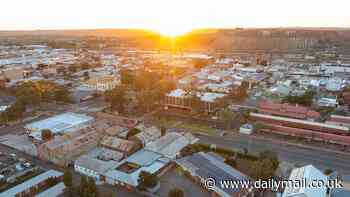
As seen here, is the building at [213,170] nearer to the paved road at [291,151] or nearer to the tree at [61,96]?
the paved road at [291,151]

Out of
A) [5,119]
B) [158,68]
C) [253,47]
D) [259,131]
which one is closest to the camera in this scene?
[259,131]

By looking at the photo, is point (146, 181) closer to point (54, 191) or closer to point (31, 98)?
point (54, 191)

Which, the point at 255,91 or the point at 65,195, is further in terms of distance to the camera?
the point at 255,91

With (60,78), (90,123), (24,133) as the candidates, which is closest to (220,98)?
(90,123)

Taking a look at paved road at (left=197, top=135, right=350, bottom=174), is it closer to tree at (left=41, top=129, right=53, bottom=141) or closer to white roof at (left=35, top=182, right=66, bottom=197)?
white roof at (left=35, top=182, right=66, bottom=197)

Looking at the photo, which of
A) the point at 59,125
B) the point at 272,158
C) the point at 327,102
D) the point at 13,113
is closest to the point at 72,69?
the point at 13,113

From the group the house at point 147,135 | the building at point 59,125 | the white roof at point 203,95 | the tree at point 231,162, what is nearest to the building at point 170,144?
the house at point 147,135

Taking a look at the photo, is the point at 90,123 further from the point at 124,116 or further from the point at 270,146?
the point at 270,146
